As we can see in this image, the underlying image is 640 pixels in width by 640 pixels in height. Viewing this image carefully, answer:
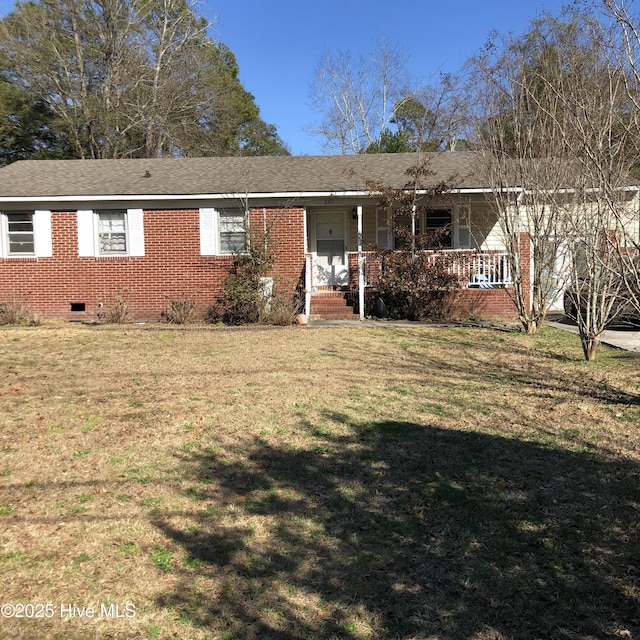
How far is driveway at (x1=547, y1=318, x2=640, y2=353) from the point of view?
934cm

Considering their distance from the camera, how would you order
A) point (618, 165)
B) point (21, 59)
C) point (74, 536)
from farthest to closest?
point (21, 59), point (618, 165), point (74, 536)

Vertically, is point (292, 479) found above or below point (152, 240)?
below

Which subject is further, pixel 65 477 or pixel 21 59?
pixel 21 59

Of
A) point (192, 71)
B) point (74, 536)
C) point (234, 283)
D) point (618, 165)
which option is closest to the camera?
point (74, 536)

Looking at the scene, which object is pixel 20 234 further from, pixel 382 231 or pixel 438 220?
pixel 438 220

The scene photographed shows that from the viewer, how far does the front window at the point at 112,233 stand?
13.9 m

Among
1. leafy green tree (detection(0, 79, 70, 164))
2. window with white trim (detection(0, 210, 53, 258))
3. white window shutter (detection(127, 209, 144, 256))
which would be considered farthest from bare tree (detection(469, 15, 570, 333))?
leafy green tree (detection(0, 79, 70, 164))

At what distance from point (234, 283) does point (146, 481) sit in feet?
30.3

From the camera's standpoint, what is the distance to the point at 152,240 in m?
13.9

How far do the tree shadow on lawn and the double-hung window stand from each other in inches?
394

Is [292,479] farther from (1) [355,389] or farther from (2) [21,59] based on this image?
(2) [21,59]

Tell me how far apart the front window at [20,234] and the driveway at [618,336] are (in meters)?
13.1

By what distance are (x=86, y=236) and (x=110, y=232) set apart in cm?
60

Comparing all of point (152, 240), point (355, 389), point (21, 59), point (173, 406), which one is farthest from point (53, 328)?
point (21, 59)
